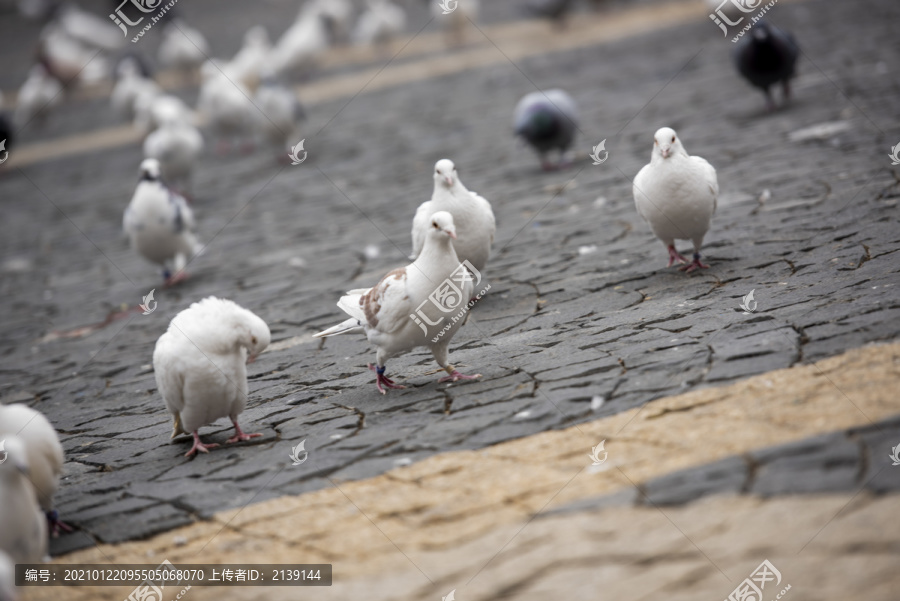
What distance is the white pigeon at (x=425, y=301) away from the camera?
4.46 meters

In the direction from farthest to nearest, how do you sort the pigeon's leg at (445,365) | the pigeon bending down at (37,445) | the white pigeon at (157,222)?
the white pigeon at (157,222) → the pigeon's leg at (445,365) → the pigeon bending down at (37,445)

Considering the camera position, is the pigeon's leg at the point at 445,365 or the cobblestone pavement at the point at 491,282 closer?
the cobblestone pavement at the point at 491,282

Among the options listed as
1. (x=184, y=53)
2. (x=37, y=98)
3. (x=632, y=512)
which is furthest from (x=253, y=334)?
(x=184, y=53)

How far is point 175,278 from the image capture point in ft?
26.4

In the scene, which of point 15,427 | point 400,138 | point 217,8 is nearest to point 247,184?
point 400,138

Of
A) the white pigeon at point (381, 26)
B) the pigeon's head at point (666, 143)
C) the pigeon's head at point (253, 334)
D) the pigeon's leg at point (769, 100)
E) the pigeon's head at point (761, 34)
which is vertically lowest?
the pigeon's head at point (253, 334)

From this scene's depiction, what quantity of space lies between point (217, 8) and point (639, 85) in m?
22.6

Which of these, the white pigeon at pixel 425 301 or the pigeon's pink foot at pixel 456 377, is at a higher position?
the white pigeon at pixel 425 301

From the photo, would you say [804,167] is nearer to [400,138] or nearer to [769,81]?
[769,81]

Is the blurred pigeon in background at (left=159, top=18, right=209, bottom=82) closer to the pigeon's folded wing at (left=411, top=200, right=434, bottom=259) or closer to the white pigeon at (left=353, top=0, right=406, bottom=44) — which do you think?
the white pigeon at (left=353, top=0, right=406, bottom=44)

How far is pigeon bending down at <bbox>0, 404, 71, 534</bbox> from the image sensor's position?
373 cm

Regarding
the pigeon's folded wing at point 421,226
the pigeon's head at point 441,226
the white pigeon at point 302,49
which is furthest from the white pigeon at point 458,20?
the pigeon's head at point 441,226

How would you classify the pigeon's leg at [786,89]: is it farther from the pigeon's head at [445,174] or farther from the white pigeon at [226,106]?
the white pigeon at [226,106]

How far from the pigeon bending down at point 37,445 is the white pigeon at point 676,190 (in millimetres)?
3333
